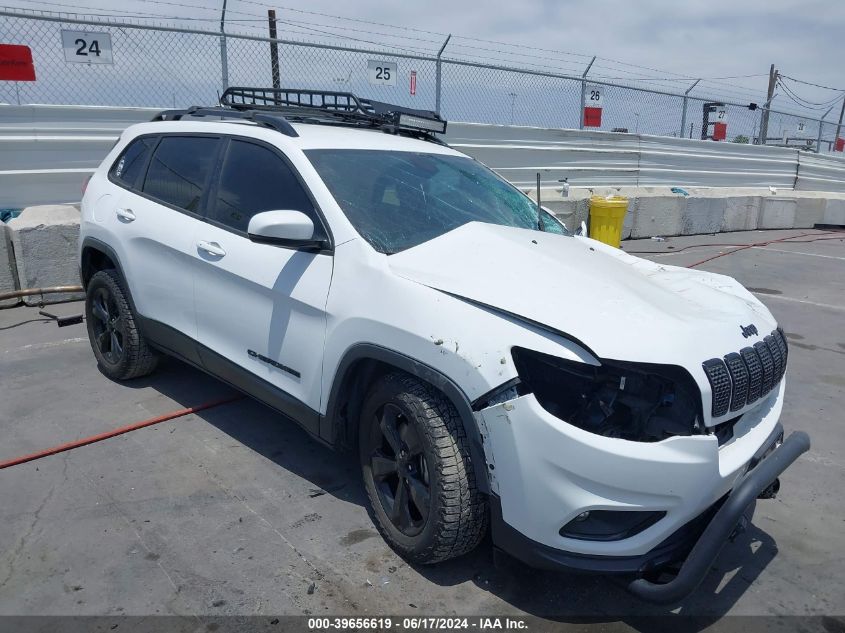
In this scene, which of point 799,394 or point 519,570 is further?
point 799,394

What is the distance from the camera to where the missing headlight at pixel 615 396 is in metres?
2.46

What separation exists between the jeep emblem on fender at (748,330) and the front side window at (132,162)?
147 inches

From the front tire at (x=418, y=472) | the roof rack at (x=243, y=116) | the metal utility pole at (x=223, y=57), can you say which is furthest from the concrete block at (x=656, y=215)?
the front tire at (x=418, y=472)

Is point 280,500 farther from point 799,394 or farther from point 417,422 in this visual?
point 799,394

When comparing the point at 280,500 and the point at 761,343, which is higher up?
the point at 761,343

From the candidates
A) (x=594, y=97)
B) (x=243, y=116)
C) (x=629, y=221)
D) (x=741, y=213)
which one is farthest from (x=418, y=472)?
(x=741, y=213)

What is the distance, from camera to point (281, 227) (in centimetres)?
301

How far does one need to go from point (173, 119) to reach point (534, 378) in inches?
134

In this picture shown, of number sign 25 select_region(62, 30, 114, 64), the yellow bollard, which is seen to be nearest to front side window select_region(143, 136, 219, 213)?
number sign 25 select_region(62, 30, 114, 64)

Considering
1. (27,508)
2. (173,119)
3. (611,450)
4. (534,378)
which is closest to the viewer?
(611,450)

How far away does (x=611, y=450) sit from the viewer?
232 centimetres

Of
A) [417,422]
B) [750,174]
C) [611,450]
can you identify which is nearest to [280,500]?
[417,422]

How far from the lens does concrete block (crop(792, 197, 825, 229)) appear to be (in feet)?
50.0

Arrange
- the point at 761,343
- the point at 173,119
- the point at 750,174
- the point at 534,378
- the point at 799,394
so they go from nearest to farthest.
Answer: the point at 534,378
the point at 761,343
the point at 173,119
the point at 799,394
the point at 750,174
